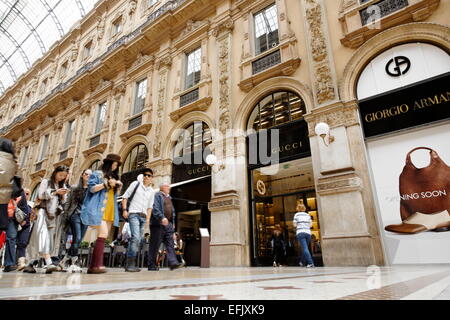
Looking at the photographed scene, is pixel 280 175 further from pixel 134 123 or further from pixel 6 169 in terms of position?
pixel 134 123

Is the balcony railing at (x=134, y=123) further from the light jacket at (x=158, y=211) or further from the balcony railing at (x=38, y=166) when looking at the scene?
the balcony railing at (x=38, y=166)

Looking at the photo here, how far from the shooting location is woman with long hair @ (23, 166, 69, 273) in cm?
387

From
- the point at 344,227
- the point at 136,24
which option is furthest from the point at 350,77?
the point at 136,24

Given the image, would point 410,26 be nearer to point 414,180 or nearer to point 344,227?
point 414,180

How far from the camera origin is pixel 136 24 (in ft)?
47.2

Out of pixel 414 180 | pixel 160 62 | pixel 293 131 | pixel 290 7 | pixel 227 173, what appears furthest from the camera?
pixel 160 62

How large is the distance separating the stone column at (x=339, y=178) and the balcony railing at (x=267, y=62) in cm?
115

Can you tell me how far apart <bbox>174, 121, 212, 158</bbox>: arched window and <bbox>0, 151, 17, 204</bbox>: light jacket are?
22.5 ft

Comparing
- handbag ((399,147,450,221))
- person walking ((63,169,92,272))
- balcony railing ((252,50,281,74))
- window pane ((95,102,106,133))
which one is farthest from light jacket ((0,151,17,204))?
window pane ((95,102,106,133))

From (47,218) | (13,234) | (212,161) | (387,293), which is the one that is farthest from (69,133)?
(387,293)

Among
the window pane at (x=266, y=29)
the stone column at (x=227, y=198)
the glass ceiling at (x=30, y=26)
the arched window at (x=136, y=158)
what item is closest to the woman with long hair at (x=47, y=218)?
the stone column at (x=227, y=198)

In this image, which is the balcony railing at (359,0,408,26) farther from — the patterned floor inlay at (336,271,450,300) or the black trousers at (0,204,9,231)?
the black trousers at (0,204,9,231)

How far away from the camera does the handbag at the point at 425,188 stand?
508 centimetres

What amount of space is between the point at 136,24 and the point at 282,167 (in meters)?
11.7
